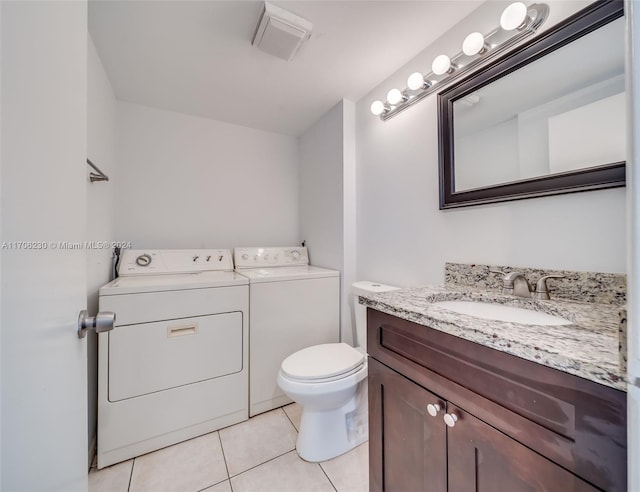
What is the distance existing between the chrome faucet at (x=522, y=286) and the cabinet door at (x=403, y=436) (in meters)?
0.57

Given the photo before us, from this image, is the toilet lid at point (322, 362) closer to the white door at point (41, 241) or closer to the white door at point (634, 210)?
the white door at point (41, 241)

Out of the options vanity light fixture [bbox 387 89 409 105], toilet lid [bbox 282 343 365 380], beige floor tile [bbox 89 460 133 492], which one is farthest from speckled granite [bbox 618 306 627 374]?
beige floor tile [bbox 89 460 133 492]

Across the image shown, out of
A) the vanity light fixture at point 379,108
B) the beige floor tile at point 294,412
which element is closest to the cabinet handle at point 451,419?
the beige floor tile at point 294,412

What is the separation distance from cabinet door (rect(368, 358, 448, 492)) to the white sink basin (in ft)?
1.03

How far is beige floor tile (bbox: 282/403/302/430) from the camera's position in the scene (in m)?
1.61

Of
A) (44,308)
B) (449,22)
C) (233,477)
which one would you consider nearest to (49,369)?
(44,308)

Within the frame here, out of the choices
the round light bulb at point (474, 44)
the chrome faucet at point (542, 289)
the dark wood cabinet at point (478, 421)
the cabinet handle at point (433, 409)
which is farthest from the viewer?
the round light bulb at point (474, 44)

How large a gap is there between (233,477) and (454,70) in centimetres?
224

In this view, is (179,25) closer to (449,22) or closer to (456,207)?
(449,22)

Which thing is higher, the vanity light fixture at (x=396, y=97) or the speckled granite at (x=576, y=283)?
the vanity light fixture at (x=396, y=97)

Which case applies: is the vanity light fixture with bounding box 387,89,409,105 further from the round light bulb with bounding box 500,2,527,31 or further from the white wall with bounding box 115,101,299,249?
the white wall with bounding box 115,101,299,249

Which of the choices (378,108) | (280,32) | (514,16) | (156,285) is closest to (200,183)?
(156,285)

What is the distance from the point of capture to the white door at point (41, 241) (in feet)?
1.07

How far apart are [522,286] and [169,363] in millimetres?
1751
